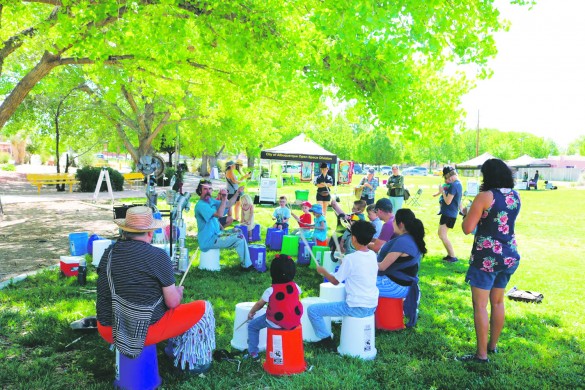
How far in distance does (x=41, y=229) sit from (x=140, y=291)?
29.3ft

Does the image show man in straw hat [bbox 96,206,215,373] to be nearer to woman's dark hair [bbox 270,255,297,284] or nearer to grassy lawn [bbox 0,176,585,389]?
grassy lawn [bbox 0,176,585,389]

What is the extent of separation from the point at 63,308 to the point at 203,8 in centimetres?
A: 515

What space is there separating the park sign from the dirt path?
679cm

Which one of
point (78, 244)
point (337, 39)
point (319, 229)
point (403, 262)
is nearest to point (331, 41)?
point (337, 39)

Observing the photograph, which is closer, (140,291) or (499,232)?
(140,291)

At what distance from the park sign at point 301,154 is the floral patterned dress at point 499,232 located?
13619mm

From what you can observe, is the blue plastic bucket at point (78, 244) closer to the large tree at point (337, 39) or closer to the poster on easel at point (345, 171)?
the large tree at point (337, 39)

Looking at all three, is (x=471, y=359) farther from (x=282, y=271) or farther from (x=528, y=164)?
(x=528, y=164)

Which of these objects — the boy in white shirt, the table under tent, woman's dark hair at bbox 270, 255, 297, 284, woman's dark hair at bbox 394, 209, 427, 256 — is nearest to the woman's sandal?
the boy in white shirt

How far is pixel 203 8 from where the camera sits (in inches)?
296

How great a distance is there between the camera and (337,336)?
4.92 m

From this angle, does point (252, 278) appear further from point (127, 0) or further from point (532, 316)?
point (127, 0)

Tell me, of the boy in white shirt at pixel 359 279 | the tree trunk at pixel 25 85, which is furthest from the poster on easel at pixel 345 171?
the boy in white shirt at pixel 359 279

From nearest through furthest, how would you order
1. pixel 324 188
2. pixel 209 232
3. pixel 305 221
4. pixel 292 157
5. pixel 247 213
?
pixel 209 232 → pixel 305 221 → pixel 247 213 → pixel 324 188 → pixel 292 157
